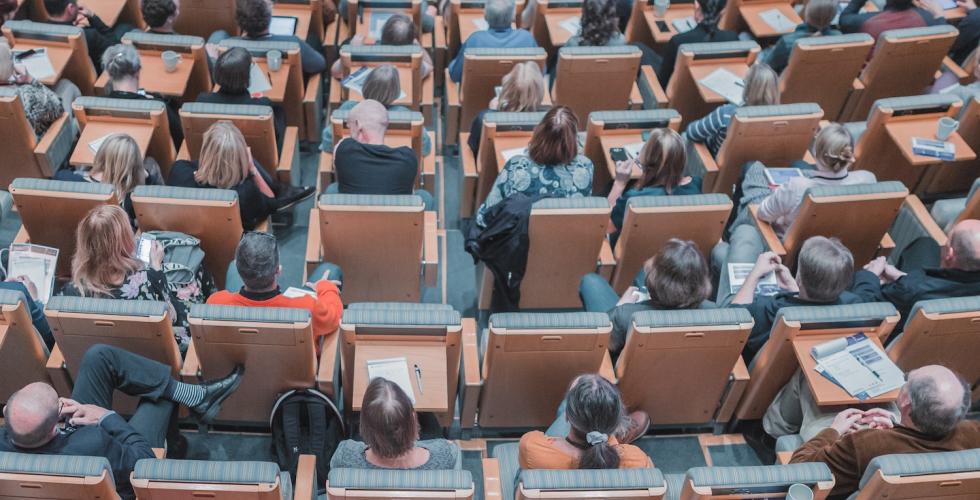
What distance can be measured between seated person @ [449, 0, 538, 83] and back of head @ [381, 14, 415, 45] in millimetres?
349

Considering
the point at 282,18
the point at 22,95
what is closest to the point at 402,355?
the point at 22,95

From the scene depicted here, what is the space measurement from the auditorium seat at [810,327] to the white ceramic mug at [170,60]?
3590 millimetres

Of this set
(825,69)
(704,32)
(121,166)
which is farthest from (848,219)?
(121,166)

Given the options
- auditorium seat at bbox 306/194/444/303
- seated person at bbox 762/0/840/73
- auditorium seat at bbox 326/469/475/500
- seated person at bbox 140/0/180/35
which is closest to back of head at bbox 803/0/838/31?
seated person at bbox 762/0/840/73

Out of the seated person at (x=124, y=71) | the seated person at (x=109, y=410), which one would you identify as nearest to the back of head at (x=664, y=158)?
the seated person at (x=109, y=410)

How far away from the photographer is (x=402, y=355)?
3500mm

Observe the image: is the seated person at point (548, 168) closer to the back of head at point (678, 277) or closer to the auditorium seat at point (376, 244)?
the auditorium seat at point (376, 244)

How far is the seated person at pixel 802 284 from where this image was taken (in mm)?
3660

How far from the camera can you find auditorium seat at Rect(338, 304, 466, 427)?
11.2ft

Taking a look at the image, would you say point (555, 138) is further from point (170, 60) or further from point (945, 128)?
point (170, 60)

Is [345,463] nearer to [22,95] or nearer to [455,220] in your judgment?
[455,220]

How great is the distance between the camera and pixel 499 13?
221 inches

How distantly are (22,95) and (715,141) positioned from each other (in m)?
3.70

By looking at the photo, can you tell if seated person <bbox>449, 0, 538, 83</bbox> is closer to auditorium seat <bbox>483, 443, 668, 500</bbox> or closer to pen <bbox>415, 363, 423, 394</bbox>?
pen <bbox>415, 363, 423, 394</bbox>
